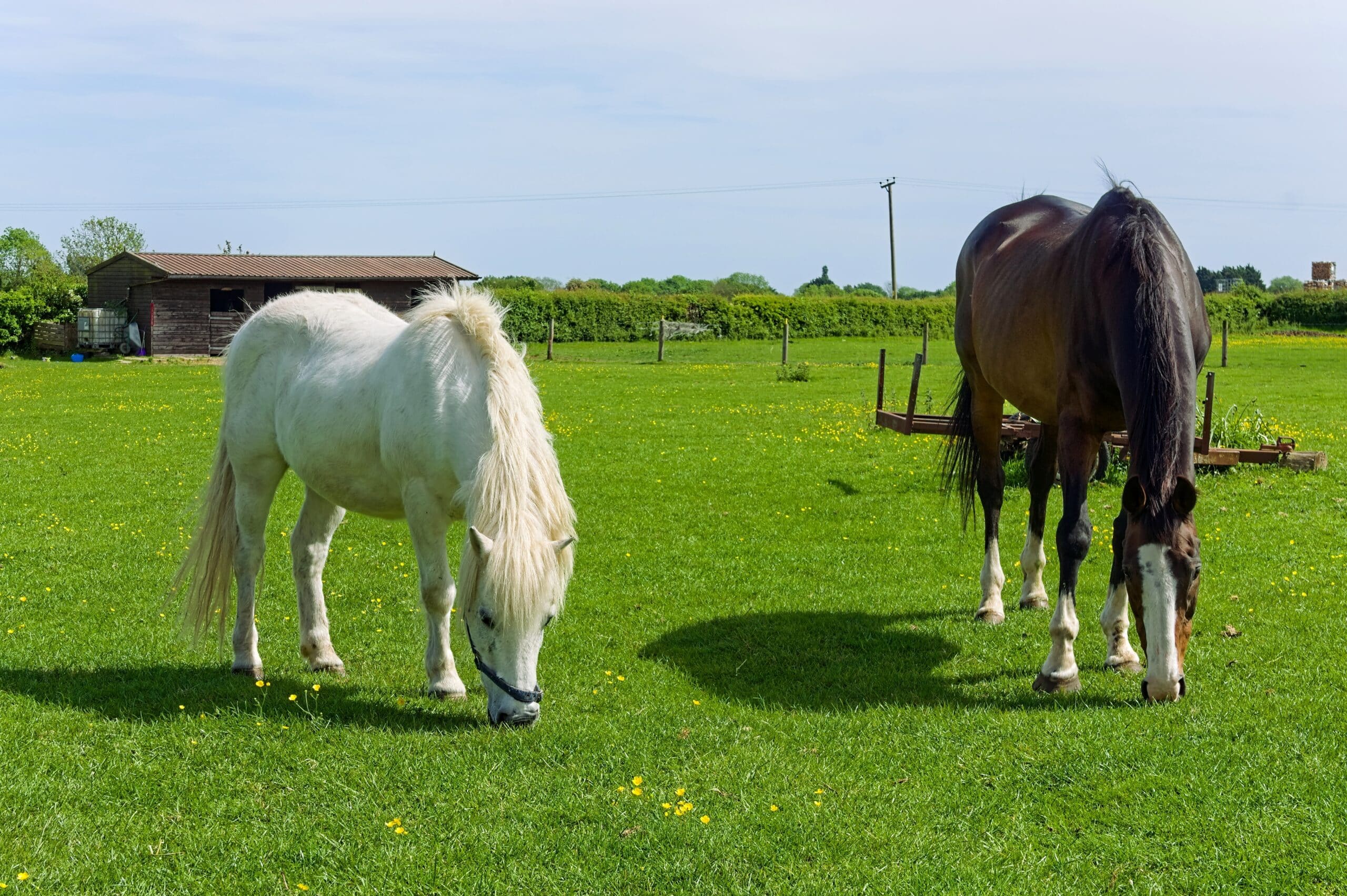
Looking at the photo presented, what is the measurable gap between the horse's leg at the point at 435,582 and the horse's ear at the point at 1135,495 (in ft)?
10.2

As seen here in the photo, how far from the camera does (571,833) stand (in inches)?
157

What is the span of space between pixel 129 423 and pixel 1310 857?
17.6 m

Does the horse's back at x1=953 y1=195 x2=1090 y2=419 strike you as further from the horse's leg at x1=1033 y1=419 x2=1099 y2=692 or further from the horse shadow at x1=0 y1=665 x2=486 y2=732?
the horse shadow at x1=0 y1=665 x2=486 y2=732

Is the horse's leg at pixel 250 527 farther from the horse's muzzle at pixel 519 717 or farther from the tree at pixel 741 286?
the tree at pixel 741 286

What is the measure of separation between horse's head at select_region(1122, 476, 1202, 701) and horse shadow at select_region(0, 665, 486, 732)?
9.82ft

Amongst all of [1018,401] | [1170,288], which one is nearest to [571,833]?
[1170,288]

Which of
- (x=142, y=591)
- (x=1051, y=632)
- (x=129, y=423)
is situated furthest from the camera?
(x=129, y=423)

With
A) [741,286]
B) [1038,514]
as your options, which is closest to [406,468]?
[1038,514]

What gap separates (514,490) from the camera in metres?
4.78

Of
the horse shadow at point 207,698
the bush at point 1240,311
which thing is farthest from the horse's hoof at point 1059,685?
the bush at point 1240,311

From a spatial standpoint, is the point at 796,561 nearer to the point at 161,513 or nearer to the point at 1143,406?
the point at 1143,406

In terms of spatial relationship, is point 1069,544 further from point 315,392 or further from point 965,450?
point 315,392

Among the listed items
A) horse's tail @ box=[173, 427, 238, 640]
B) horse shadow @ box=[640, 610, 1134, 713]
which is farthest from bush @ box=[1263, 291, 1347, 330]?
horse's tail @ box=[173, 427, 238, 640]

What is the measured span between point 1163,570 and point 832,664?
2.05m
